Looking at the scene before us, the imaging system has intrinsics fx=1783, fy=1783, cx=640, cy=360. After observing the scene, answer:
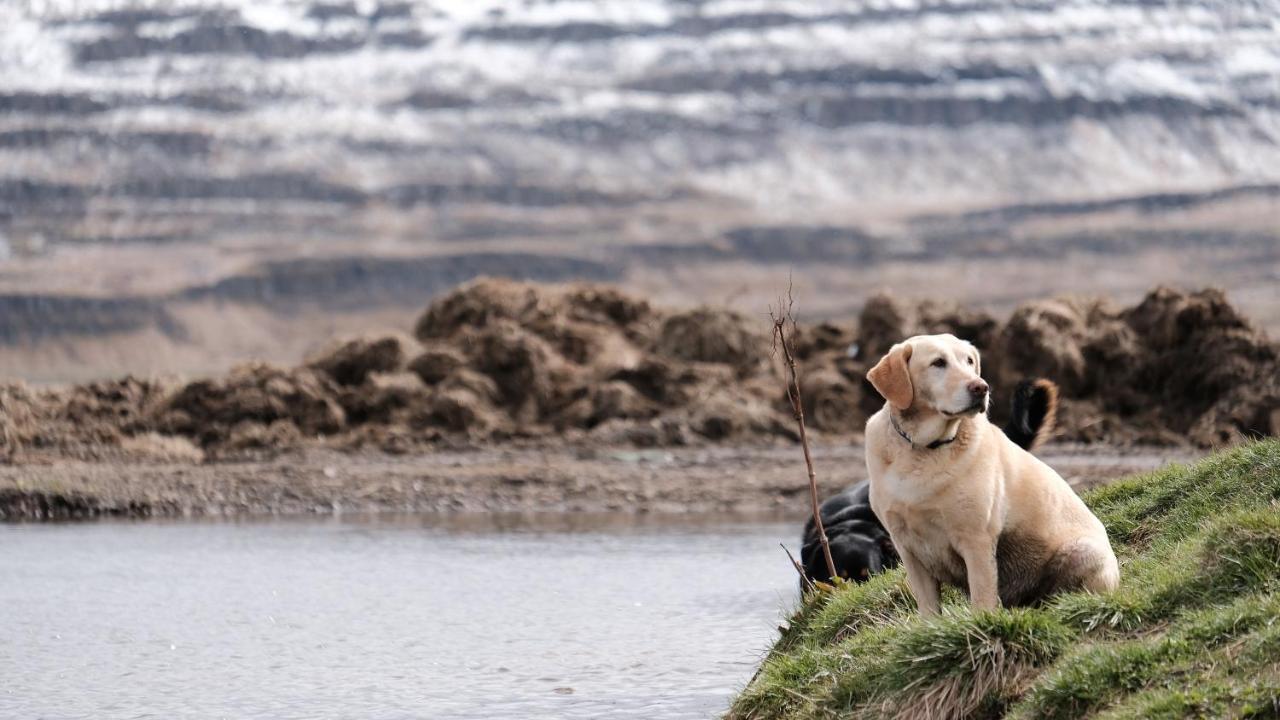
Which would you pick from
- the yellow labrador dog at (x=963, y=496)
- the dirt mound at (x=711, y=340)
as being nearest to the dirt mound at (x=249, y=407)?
the dirt mound at (x=711, y=340)

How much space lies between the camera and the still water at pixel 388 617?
37.2 feet

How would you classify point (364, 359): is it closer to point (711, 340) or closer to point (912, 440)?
point (711, 340)

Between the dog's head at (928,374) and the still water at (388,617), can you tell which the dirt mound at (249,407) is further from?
the dog's head at (928,374)

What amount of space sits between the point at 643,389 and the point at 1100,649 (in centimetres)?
2590

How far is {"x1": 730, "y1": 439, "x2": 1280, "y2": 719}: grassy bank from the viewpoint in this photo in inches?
258

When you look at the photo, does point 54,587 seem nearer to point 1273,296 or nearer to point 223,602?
point 223,602

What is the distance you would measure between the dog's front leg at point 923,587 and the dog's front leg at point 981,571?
0.97ft

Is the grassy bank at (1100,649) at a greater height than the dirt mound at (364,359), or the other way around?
the grassy bank at (1100,649)

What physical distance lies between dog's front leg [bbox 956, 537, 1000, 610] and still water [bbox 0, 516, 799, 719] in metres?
3.32

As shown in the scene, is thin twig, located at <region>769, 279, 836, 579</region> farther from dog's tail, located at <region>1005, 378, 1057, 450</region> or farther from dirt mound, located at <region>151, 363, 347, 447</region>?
dirt mound, located at <region>151, 363, 347, 447</region>

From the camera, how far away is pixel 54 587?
55.4ft

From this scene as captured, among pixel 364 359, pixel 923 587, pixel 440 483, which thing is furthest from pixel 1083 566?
pixel 364 359

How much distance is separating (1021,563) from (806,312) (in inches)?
3115

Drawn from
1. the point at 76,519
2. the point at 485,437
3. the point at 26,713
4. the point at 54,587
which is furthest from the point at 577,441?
the point at 26,713
